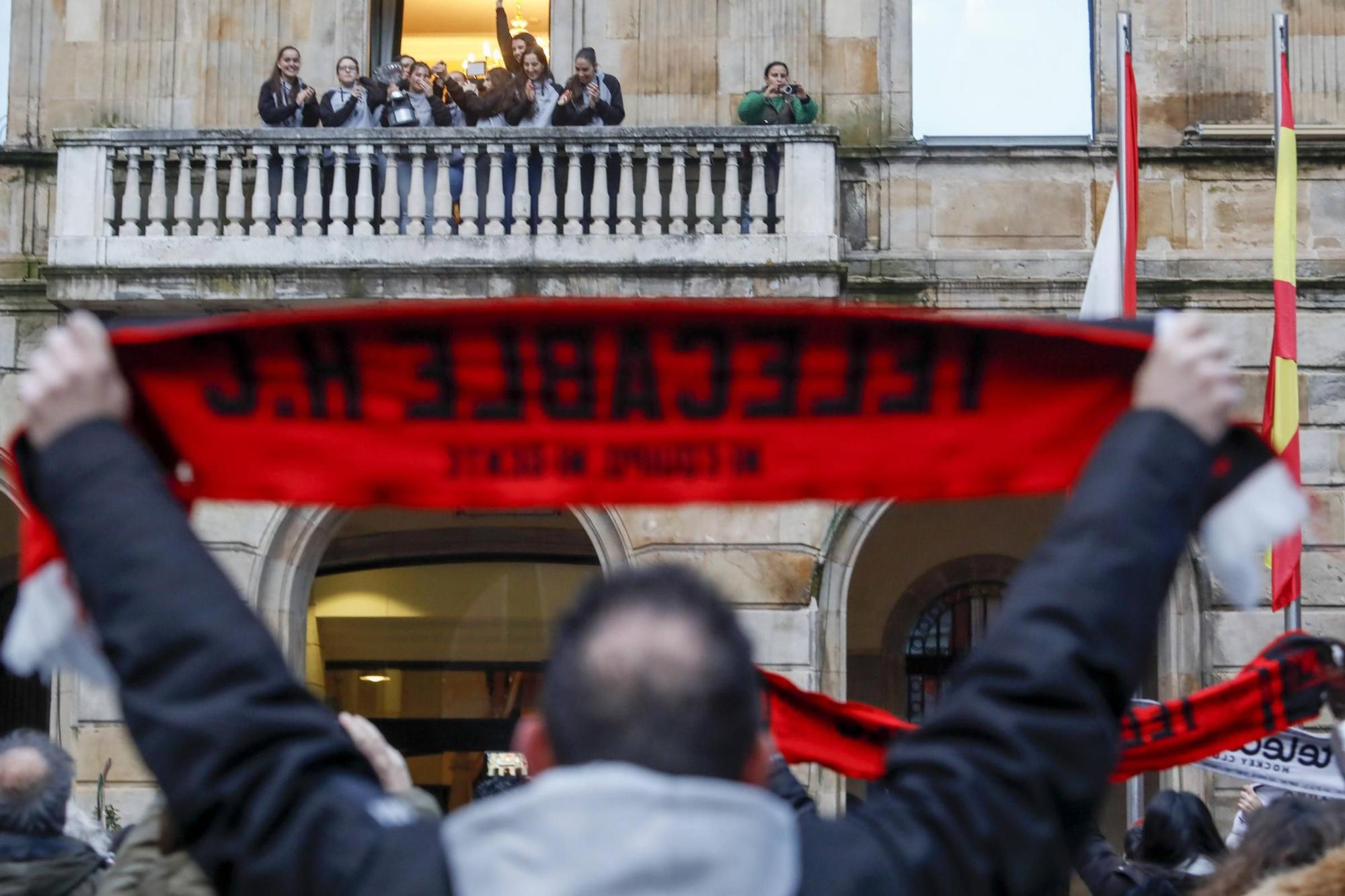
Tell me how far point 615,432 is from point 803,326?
Result: 30cm

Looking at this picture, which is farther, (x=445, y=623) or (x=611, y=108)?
(x=445, y=623)

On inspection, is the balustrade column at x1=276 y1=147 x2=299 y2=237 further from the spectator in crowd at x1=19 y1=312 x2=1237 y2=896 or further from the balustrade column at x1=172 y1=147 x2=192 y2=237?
the spectator in crowd at x1=19 y1=312 x2=1237 y2=896

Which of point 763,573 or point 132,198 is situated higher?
point 132,198

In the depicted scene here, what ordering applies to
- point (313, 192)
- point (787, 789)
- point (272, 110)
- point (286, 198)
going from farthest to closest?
1. point (272, 110)
2. point (313, 192)
3. point (286, 198)
4. point (787, 789)

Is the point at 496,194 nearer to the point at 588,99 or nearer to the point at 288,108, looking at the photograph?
the point at 588,99

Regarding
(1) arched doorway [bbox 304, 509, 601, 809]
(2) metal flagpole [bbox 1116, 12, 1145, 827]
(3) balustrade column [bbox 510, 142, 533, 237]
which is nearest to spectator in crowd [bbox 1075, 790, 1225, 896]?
(2) metal flagpole [bbox 1116, 12, 1145, 827]

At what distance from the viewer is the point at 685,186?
13.3 meters

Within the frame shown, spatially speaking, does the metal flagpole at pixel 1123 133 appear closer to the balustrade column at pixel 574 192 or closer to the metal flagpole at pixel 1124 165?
the metal flagpole at pixel 1124 165

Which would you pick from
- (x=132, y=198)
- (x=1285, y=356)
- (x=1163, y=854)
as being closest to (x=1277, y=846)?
(x=1163, y=854)

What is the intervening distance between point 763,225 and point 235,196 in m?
3.46

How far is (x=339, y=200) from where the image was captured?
13055 mm

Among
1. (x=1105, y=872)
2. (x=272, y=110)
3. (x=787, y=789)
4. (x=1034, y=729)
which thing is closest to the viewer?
(x=1034, y=729)

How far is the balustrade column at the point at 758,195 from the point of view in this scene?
13125mm

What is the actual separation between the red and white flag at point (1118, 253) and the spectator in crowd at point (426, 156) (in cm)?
409
